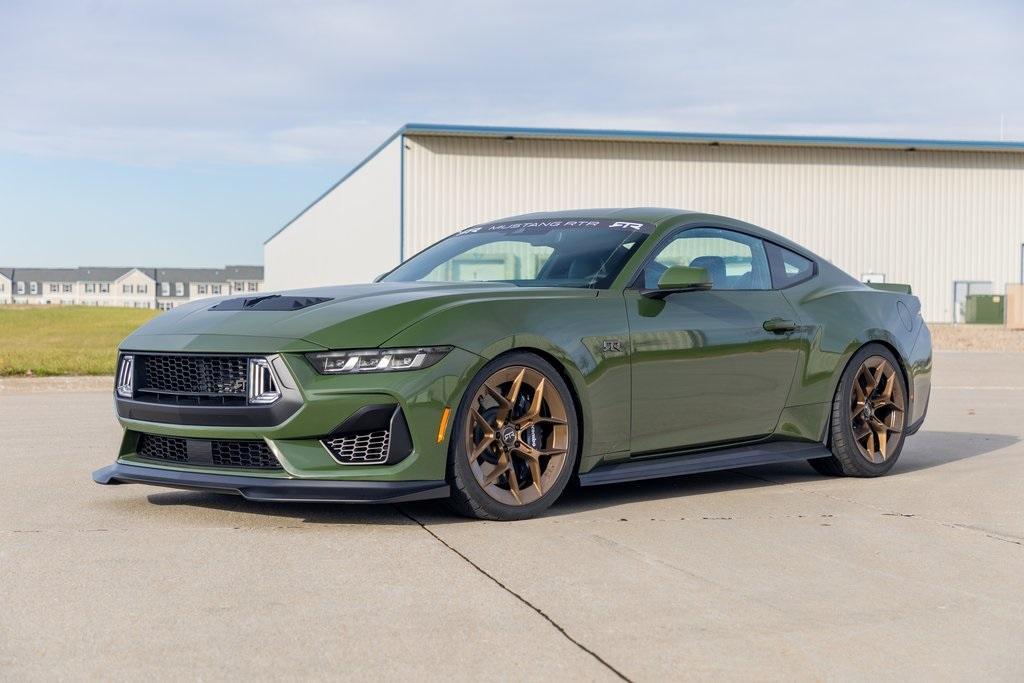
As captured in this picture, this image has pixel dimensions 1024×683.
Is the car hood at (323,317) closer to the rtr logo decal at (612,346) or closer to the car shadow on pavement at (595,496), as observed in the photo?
the rtr logo decal at (612,346)

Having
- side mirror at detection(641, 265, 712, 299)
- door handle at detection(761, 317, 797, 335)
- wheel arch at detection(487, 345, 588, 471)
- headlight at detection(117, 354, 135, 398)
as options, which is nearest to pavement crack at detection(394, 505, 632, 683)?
wheel arch at detection(487, 345, 588, 471)

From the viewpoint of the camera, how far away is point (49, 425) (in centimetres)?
963

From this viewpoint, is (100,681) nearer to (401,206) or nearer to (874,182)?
(401,206)

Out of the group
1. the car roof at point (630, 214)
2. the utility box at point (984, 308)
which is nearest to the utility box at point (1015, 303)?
the utility box at point (984, 308)

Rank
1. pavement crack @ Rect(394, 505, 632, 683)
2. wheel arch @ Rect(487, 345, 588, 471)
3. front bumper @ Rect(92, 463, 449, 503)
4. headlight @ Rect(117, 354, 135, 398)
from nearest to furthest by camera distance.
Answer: pavement crack @ Rect(394, 505, 632, 683), front bumper @ Rect(92, 463, 449, 503), wheel arch @ Rect(487, 345, 588, 471), headlight @ Rect(117, 354, 135, 398)

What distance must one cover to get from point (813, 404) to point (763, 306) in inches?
24.4

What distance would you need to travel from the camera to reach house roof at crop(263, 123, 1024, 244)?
120 feet

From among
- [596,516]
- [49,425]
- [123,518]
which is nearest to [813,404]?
[596,516]

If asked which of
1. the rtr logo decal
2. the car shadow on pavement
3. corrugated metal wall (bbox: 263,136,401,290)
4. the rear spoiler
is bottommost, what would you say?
the car shadow on pavement

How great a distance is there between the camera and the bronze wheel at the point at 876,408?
7121 mm

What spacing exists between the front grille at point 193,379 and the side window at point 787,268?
300cm

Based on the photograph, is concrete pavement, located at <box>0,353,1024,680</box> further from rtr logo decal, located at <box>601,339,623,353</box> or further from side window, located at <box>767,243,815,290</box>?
side window, located at <box>767,243,815,290</box>

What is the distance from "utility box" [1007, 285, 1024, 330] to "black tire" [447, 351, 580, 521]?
38388 mm

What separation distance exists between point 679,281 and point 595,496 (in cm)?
114
